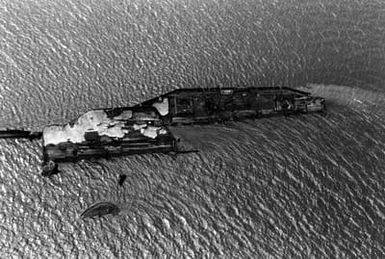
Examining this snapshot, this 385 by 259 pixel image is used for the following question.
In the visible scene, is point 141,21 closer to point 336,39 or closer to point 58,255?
point 336,39

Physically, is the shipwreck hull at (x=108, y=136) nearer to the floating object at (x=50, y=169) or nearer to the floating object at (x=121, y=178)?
the floating object at (x=50, y=169)

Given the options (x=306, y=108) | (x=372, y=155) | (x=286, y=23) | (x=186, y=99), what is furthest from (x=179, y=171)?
(x=286, y=23)

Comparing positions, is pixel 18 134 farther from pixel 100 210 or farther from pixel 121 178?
pixel 100 210

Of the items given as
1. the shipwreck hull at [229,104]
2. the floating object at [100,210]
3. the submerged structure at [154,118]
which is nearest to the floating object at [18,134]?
the submerged structure at [154,118]

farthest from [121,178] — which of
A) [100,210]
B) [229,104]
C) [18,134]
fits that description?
[229,104]

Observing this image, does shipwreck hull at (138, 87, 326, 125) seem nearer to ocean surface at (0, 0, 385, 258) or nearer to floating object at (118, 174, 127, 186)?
ocean surface at (0, 0, 385, 258)
